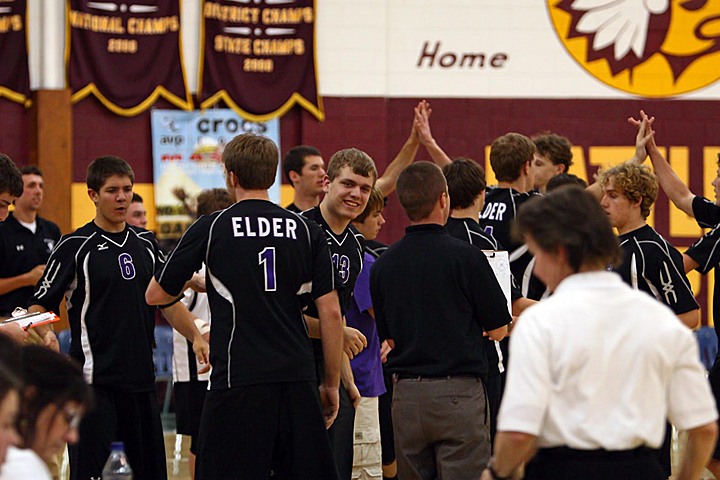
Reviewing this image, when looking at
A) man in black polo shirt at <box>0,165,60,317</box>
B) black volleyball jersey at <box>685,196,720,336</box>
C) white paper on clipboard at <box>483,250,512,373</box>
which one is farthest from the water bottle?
man in black polo shirt at <box>0,165,60,317</box>

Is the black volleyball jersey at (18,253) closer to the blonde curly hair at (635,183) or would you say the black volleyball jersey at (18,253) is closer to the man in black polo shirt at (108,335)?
the man in black polo shirt at (108,335)

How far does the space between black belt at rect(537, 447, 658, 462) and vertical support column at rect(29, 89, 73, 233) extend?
29.1 ft

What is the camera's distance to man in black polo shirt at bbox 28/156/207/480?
20.2 feet

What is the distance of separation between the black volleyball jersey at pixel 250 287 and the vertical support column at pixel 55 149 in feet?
21.8

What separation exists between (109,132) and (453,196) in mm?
6159

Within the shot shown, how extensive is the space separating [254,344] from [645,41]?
28.2 feet

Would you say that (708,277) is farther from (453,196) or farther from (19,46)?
(19,46)

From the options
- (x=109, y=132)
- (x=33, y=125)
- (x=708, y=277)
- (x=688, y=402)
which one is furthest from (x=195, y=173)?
(x=688, y=402)

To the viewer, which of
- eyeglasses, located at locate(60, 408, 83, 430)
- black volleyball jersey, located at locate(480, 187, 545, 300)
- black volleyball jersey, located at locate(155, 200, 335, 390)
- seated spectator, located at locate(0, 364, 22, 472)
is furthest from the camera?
black volleyball jersey, located at locate(480, 187, 545, 300)

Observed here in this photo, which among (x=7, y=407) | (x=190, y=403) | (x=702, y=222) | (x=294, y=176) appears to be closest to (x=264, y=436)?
(x=7, y=407)

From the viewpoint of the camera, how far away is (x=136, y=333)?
6.27m

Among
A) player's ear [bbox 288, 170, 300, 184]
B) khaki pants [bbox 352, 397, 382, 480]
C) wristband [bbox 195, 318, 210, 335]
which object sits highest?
player's ear [bbox 288, 170, 300, 184]

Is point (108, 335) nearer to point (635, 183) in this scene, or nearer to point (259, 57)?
point (635, 183)

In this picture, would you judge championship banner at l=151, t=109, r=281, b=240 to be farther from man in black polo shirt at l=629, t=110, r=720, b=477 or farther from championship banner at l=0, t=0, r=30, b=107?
man in black polo shirt at l=629, t=110, r=720, b=477
